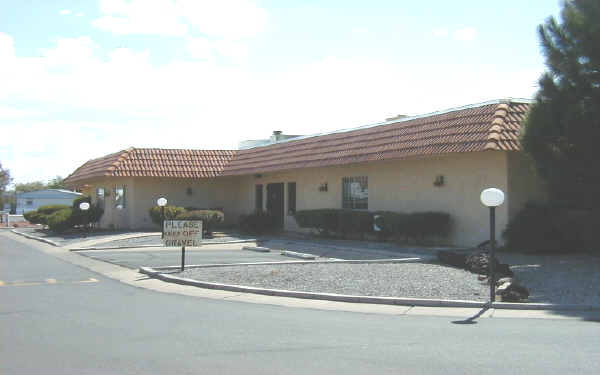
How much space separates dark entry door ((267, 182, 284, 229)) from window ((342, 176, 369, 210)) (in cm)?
474

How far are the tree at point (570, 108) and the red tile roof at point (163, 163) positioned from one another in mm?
18637

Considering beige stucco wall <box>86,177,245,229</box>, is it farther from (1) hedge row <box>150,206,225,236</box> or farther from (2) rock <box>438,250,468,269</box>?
(2) rock <box>438,250,468,269</box>

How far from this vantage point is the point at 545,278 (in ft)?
42.1

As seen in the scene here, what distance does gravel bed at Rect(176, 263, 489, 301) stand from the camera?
11.6m

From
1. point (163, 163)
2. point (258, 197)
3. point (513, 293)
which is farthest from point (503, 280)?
point (163, 163)

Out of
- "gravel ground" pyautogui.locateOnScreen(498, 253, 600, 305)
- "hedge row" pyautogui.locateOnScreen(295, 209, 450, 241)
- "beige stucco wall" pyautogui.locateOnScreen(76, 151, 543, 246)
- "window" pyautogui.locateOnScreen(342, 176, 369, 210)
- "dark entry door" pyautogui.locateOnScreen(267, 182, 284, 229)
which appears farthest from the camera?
"dark entry door" pyautogui.locateOnScreen(267, 182, 284, 229)

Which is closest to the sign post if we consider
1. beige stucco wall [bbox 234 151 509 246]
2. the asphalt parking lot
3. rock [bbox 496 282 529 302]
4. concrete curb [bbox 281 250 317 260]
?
the asphalt parking lot

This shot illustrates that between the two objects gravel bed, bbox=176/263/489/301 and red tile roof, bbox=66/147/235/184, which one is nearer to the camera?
gravel bed, bbox=176/263/489/301

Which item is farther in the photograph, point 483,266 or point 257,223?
point 257,223

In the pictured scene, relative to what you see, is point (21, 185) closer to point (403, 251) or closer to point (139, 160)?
point (139, 160)

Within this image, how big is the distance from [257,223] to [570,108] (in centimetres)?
1468

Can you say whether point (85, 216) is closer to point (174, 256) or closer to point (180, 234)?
point (174, 256)

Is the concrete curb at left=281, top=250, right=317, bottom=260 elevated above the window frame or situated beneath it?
situated beneath

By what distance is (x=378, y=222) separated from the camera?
2053cm
